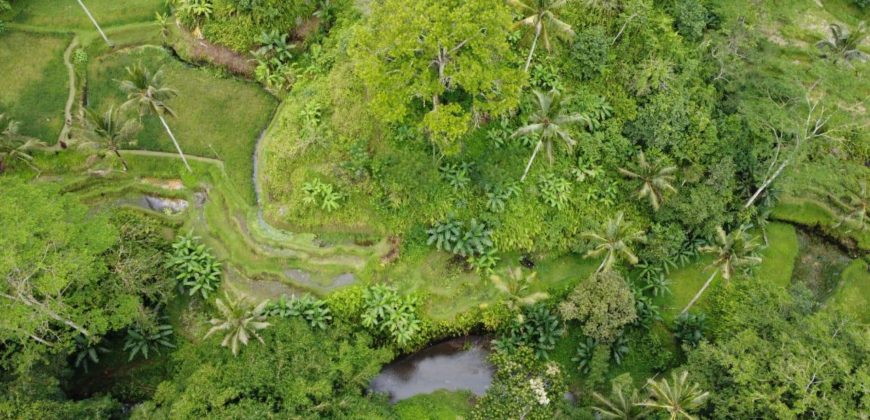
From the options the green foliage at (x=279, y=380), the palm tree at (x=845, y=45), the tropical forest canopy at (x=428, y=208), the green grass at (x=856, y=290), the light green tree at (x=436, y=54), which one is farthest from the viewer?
the palm tree at (x=845, y=45)

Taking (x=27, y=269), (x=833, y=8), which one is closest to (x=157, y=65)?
(x=27, y=269)

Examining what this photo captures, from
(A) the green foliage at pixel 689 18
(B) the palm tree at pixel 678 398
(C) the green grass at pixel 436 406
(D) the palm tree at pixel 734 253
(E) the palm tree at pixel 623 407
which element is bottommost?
(C) the green grass at pixel 436 406

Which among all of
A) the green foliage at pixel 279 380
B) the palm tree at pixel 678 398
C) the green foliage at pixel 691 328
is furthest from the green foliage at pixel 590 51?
the green foliage at pixel 279 380

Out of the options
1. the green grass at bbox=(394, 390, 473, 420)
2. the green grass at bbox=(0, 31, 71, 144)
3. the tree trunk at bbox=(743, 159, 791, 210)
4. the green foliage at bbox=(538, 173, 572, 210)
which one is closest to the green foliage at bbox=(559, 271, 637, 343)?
the green foliage at bbox=(538, 173, 572, 210)

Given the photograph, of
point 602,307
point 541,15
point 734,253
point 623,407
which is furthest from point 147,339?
point 734,253

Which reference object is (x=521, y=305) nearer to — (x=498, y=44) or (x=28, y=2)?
(x=498, y=44)

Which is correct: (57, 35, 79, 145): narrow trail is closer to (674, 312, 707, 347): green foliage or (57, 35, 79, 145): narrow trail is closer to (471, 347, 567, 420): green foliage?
(471, 347, 567, 420): green foliage

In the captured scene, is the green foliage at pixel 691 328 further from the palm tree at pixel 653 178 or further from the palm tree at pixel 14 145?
the palm tree at pixel 14 145
